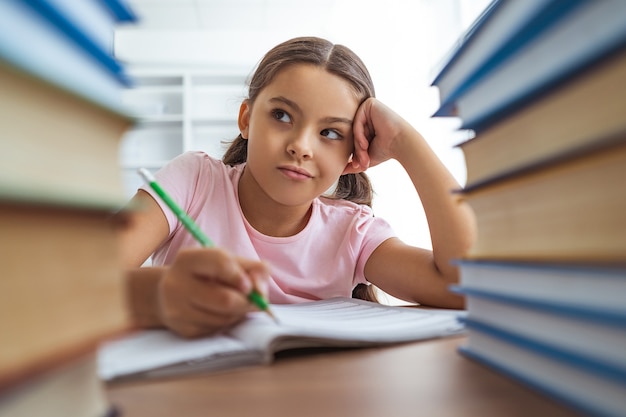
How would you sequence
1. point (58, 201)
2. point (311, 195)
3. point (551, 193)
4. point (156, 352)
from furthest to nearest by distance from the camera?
point (311, 195), point (156, 352), point (551, 193), point (58, 201)

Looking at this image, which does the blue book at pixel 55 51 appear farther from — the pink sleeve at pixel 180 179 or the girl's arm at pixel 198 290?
the pink sleeve at pixel 180 179

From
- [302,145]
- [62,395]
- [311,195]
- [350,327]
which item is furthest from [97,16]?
[311,195]

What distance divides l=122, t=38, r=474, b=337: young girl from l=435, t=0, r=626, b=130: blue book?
0.53 m

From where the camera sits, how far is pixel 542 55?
0.88 ft

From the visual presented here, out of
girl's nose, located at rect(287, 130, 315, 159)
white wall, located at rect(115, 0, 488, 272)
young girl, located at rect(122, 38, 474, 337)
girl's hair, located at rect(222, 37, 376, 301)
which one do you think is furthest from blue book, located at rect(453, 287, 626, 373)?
white wall, located at rect(115, 0, 488, 272)

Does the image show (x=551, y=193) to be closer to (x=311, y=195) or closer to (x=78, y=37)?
(x=78, y=37)

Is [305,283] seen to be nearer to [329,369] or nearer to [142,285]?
[142,285]

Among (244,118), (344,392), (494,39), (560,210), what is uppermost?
(244,118)

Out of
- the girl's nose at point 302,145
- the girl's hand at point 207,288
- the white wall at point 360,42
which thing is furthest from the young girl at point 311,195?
the white wall at point 360,42

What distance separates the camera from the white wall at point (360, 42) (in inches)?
172

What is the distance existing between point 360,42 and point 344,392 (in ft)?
16.4

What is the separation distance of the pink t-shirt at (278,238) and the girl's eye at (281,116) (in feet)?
0.79

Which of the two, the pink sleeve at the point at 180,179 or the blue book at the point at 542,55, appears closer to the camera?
the blue book at the point at 542,55

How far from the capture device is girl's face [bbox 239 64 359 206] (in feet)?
3.15
